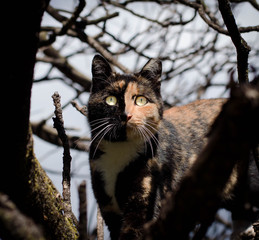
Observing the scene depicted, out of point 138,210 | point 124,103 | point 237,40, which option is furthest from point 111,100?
point 237,40

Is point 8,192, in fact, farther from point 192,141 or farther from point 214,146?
point 192,141

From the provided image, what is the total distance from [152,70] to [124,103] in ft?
1.50

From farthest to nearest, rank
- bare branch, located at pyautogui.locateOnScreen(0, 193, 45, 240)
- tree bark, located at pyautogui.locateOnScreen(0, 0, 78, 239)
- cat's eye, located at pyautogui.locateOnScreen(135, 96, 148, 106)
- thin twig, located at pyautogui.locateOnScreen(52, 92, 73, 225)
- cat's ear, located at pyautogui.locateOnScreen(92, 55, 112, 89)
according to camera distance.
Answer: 1. cat's ear, located at pyautogui.locateOnScreen(92, 55, 112, 89)
2. cat's eye, located at pyautogui.locateOnScreen(135, 96, 148, 106)
3. thin twig, located at pyautogui.locateOnScreen(52, 92, 73, 225)
4. tree bark, located at pyautogui.locateOnScreen(0, 0, 78, 239)
5. bare branch, located at pyautogui.locateOnScreen(0, 193, 45, 240)

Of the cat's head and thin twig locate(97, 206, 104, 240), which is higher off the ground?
the cat's head

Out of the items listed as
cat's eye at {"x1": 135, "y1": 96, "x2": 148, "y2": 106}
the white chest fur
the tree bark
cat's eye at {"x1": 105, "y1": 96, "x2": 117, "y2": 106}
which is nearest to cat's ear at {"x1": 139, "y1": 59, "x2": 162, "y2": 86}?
cat's eye at {"x1": 135, "y1": 96, "x2": 148, "y2": 106}

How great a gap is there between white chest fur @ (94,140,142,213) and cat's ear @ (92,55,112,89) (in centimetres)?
50

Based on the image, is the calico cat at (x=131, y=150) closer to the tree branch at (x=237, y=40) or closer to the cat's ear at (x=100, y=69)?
the cat's ear at (x=100, y=69)

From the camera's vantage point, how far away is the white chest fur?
2455mm

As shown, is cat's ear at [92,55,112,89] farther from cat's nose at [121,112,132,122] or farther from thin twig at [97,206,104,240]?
thin twig at [97,206,104,240]

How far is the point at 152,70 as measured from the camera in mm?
2729

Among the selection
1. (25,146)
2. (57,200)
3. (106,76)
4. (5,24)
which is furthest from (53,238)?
(106,76)

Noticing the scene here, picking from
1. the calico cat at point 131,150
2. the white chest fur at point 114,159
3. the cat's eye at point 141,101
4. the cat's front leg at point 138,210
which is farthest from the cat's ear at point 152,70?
the cat's front leg at point 138,210

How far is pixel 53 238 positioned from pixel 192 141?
1.52m


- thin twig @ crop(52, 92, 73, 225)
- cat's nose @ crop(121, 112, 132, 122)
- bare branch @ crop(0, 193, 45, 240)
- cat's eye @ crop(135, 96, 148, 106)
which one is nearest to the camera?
bare branch @ crop(0, 193, 45, 240)
